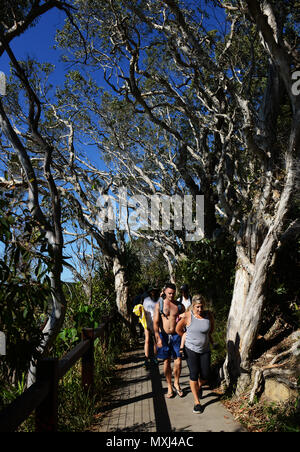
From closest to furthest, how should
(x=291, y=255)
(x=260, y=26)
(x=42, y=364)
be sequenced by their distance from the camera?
(x=42, y=364) → (x=260, y=26) → (x=291, y=255)

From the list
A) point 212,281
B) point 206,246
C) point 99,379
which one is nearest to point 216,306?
point 212,281

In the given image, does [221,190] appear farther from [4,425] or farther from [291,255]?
[4,425]

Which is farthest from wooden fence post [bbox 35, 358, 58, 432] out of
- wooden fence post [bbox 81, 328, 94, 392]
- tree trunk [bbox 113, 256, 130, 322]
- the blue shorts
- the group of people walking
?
tree trunk [bbox 113, 256, 130, 322]

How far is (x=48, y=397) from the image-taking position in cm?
331

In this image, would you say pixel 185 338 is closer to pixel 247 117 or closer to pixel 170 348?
pixel 170 348

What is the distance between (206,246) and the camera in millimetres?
11508

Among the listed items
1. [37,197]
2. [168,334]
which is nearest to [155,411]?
[168,334]

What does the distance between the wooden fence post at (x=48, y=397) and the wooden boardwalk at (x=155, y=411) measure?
164 centimetres

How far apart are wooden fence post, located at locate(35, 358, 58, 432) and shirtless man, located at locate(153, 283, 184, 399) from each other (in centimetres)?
290

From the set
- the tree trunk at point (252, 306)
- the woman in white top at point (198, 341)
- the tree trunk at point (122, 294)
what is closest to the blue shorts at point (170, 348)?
the woman in white top at point (198, 341)

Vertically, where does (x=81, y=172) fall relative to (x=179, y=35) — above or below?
below

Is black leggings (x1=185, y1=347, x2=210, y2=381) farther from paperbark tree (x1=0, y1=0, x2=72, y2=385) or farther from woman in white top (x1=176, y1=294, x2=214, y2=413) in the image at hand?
paperbark tree (x1=0, y1=0, x2=72, y2=385)

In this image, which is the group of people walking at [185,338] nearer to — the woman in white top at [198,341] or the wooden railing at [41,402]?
the woman in white top at [198,341]
